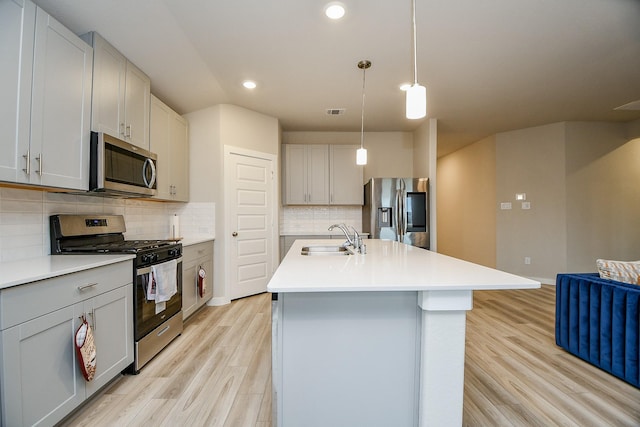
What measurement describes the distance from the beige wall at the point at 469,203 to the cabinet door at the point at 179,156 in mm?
5200

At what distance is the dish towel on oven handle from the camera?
7.46ft

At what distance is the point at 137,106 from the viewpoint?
264 cm

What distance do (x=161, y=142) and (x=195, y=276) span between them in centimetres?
148

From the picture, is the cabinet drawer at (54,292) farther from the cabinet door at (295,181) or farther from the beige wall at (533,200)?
the beige wall at (533,200)

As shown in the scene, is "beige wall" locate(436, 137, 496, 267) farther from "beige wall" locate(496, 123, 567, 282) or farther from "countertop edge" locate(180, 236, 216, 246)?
"countertop edge" locate(180, 236, 216, 246)

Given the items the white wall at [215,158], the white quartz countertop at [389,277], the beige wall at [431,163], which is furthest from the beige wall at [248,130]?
the white quartz countertop at [389,277]

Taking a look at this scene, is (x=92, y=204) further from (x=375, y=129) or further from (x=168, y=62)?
(x=375, y=129)

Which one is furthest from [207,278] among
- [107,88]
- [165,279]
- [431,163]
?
[431,163]

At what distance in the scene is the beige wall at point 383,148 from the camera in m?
5.21

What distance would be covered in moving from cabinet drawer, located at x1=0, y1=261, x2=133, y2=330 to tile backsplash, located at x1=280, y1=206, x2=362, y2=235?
127 inches

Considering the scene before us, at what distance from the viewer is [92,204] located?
8.12ft

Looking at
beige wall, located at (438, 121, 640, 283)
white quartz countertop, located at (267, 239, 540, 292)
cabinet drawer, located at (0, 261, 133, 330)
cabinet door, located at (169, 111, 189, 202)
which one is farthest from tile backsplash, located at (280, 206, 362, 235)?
white quartz countertop, located at (267, 239, 540, 292)

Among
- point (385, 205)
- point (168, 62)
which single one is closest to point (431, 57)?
point (385, 205)

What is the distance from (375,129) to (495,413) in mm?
4307
